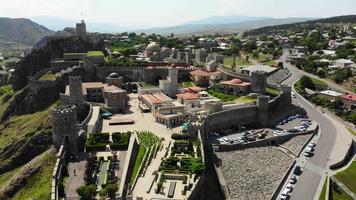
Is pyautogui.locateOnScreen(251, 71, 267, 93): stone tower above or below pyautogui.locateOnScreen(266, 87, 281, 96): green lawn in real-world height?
above

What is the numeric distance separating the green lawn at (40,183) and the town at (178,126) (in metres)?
0.55

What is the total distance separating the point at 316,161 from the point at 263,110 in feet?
40.2

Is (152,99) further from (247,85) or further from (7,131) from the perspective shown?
(7,131)

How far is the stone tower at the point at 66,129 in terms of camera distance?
37.1 m

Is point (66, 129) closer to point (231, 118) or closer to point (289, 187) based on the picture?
point (289, 187)

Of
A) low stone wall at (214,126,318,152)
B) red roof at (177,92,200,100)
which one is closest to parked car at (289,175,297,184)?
low stone wall at (214,126,318,152)

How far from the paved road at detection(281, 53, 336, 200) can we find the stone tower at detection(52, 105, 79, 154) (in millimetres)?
20613

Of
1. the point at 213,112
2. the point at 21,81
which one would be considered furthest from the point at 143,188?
the point at 21,81

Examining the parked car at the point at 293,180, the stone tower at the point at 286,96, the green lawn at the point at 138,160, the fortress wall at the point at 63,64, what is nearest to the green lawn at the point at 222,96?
the stone tower at the point at 286,96

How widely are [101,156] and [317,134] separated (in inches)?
1147

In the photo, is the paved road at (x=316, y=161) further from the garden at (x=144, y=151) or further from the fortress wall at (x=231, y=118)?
the garden at (x=144, y=151)

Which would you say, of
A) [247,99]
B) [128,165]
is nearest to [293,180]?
[128,165]

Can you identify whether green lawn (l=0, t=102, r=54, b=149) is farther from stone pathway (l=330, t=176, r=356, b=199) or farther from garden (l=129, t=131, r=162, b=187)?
stone pathway (l=330, t=176, r=356, b=199)

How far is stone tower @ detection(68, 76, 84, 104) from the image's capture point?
1989 inches
